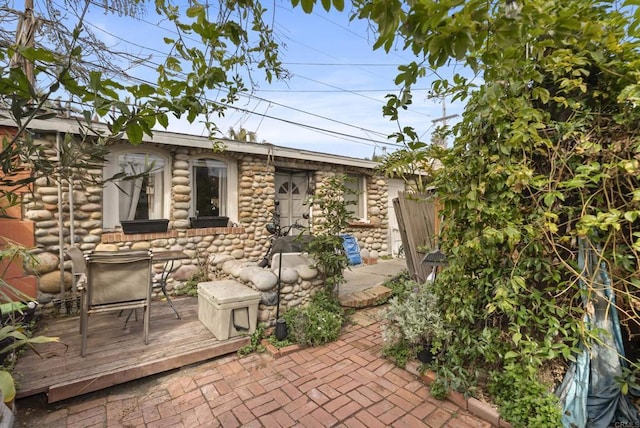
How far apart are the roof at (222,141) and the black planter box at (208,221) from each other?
125 centimetres

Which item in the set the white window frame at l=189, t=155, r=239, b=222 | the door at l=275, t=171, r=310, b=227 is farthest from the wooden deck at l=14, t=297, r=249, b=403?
the door at l=275, t=171, r=310, b=227

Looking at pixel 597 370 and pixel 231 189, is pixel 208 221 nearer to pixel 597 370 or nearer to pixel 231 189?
pixel 231 189

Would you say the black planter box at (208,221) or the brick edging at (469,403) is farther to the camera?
the black planter box at (208,221)

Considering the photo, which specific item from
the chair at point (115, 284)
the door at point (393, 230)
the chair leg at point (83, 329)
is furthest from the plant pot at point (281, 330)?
the door at point (393, 230)

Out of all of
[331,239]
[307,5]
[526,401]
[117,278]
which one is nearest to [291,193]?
[331,239]

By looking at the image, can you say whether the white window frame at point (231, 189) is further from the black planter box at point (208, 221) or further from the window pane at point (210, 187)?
the black planter box at point (208, 221)

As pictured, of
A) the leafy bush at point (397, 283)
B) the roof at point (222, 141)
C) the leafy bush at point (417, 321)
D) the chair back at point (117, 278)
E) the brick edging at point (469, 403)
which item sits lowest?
the brick edging at point (469, 403)

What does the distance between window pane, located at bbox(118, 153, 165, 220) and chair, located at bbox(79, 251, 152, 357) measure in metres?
2.13

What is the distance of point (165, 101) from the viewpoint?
106 cm

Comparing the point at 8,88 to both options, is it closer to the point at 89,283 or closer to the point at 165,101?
the point at 165,101

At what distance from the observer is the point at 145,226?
15.6 feet

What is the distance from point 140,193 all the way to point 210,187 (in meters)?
1.16

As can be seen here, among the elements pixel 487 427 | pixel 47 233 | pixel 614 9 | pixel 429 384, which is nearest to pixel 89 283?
pixel 47 233

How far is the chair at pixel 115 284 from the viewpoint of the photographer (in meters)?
2.76
